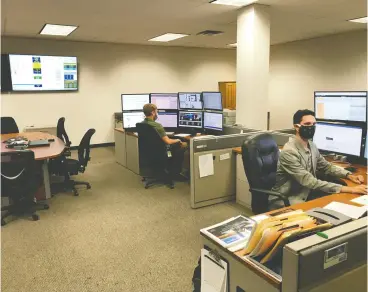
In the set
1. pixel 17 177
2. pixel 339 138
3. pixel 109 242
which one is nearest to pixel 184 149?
pixel 109 242

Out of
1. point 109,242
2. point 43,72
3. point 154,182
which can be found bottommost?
point 109,242

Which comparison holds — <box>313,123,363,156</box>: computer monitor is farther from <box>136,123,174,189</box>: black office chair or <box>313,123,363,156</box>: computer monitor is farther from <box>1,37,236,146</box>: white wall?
<box>1,37,236,146</box>: white wall

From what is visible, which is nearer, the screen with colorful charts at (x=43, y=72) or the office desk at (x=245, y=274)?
the office desk at (x=245, y=274)

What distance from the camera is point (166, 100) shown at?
5.63 meters

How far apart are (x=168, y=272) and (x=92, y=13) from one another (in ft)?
12.7

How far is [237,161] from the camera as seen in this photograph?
404 cm

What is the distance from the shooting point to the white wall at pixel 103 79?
721cm

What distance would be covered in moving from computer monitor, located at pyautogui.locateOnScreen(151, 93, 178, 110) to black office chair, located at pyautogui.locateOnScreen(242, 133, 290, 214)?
3.00 m

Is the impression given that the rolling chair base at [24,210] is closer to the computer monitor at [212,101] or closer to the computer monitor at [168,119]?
the computer monitor at [168,119]

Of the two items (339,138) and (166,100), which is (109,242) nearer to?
(339,138)

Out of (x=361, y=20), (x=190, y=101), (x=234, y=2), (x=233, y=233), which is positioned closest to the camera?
(x=233, y=233)

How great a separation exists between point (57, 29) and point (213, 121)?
351cm

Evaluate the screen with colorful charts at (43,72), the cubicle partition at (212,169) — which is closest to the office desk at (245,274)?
the cubicle partition at (212,169)

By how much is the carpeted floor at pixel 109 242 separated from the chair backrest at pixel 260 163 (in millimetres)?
805
